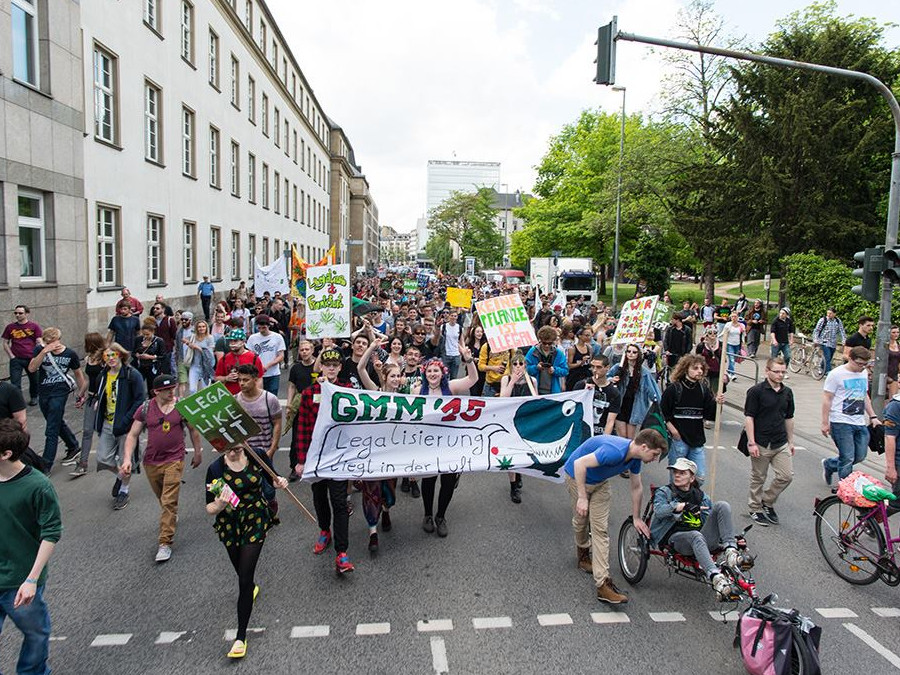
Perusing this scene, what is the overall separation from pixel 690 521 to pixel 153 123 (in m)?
21.9

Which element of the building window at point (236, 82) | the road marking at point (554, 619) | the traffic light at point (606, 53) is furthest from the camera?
the building window at point (236, 82)

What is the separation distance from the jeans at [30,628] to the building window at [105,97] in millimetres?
16424

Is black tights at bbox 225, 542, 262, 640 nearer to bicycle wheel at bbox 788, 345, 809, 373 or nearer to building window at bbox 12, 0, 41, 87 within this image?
building window at bbox 12, 0, 41, 87

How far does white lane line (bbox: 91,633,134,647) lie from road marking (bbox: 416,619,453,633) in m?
2.00

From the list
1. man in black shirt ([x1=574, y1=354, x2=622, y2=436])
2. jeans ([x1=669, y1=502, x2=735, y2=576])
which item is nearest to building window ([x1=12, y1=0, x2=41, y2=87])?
man in black shirt ([x1=574, y1=354, x2=622, y2=436])

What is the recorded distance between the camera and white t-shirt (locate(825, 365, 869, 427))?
24.1 ft

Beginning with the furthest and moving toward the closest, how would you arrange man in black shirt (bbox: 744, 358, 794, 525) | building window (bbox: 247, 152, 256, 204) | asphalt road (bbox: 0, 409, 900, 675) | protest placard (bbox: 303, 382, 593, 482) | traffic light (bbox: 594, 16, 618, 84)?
building window (bbox: 247, 152, 256, 204) < traffic light (bbox: 594, 16, 618, 84) < man in black shirt (bbox: 744, 358, 794, 525) < protest placard (bbox: 303, 382, 593, 482) < asphalt road (bbox: 0, 409, 900, 675)

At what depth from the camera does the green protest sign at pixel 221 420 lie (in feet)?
15.8

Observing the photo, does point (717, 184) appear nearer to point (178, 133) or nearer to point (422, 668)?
point (178, 133)

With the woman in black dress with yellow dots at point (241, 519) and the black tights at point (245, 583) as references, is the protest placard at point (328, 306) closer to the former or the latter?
the woman in black dress with yellow dots at point (241, 519)

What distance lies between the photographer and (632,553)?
554 cm

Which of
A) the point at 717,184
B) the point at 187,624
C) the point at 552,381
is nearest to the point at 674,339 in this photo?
the point at 552,381

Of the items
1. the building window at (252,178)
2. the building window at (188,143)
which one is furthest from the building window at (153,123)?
the building window at (252,178)

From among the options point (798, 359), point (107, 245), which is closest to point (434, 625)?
point (107, 245)
